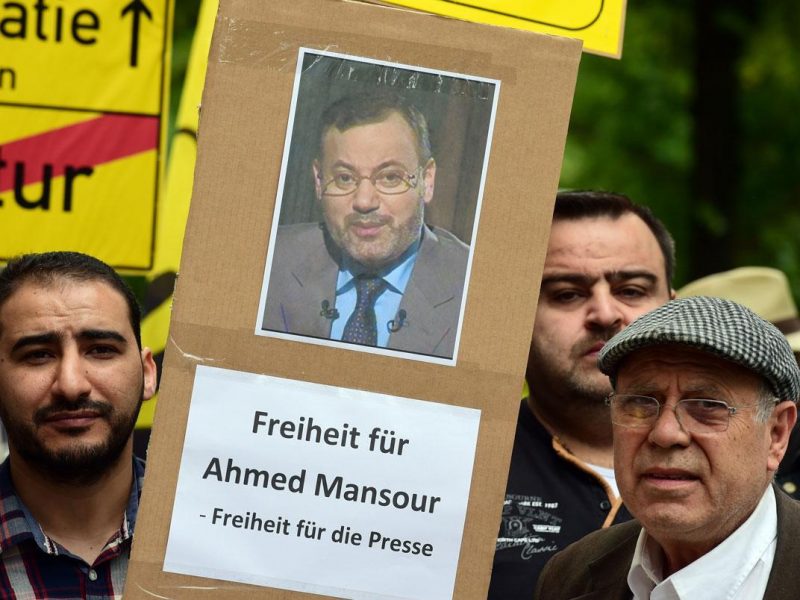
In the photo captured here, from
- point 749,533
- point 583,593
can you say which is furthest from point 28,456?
point 749,533

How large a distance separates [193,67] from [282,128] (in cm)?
252

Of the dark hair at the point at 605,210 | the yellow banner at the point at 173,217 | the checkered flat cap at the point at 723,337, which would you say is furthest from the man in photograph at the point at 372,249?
the yellow banner at the point at 173,217

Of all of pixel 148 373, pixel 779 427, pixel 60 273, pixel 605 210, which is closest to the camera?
pixel 779 427

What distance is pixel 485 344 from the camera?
2357 mm

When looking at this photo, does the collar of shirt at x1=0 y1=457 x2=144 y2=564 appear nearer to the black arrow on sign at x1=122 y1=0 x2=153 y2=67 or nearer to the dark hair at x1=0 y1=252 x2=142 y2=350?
the dark hair at x1=0 y1=252 x2=142 y2=350

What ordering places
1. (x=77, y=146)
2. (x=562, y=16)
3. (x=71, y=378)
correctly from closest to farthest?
(x=562, y=16) < (x=71, y=378) < (x=77, y=146)

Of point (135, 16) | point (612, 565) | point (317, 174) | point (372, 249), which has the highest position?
point (135, 16)

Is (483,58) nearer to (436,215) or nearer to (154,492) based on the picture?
(436,215)

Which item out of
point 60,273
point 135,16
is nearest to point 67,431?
point 60,273

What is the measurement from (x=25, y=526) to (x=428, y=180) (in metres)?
1.35

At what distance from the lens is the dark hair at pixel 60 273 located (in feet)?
10.4

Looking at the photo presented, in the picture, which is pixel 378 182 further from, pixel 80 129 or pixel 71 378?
pixel 80 129

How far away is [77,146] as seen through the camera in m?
4.44

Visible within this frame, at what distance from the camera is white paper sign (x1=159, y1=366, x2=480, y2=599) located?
235 centimetres
